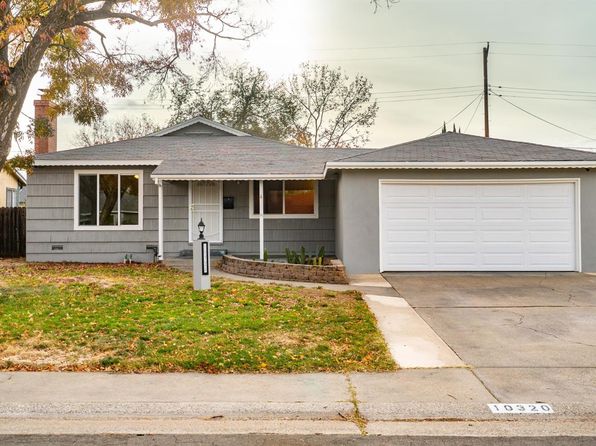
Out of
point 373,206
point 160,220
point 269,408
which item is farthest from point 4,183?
point 269,408

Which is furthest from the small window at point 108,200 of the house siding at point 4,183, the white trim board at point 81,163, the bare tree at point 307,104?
the bare tree at point 307,104

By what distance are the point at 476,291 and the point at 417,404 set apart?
6.52m

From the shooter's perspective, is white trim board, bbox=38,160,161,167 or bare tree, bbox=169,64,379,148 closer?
white trim board, bbox=38,160,161,167

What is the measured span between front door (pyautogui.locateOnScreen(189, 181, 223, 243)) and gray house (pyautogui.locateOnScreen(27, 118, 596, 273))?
0.10ft

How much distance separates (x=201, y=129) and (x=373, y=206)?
9.33m

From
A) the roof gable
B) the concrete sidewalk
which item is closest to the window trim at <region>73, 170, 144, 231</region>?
the roof gable

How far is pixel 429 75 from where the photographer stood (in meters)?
29.9

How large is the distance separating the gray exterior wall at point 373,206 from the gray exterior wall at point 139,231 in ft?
10.5

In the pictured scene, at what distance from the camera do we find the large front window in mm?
16594

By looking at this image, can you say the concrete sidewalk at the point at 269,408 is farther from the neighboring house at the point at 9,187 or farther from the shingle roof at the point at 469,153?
the neighboring house at the point at 9,187

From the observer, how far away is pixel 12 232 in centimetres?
1866

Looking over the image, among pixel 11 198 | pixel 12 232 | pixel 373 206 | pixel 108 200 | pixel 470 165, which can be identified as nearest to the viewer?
pixel 470 165

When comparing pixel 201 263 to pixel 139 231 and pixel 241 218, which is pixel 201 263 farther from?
pixel 139 231

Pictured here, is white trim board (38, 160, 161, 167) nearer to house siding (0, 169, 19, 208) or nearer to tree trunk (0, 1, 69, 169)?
tree trunk (0, 1, 69, 169)
